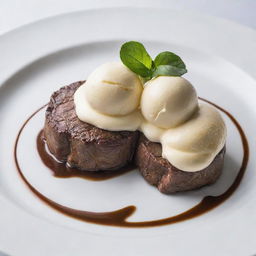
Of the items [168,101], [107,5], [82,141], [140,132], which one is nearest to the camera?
[168,101]

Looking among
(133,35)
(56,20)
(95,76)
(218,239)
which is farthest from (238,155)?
(56,20)

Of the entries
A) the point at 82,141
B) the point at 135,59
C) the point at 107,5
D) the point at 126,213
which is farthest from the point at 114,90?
the point at 107,5

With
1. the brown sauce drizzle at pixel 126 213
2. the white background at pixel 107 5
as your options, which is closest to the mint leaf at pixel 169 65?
the brown sauce drizzle at pixel 126 213

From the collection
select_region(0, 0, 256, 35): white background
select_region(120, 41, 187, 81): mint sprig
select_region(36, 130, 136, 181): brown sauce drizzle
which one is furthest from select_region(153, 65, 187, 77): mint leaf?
select_region(0, 0, 256, 35): white background

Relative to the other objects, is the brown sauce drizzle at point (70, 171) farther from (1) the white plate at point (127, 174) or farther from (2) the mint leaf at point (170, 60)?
(2) the mint leaf at point (170, 60)

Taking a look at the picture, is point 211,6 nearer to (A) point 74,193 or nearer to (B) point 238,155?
(B) point 238,155

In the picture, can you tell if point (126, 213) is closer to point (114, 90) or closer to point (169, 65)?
point (114, 90)
